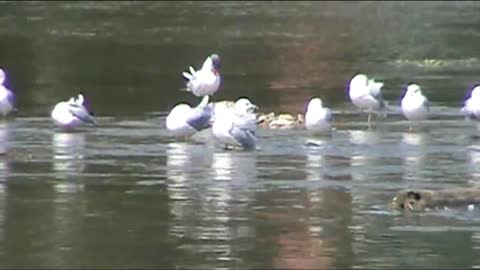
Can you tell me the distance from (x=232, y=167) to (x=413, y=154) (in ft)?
7.10

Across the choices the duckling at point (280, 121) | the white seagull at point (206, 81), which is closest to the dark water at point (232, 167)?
the duckling at point (280, 121)

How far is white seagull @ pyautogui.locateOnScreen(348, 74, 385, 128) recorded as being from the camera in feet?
68.3

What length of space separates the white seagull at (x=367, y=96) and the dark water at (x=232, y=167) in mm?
231

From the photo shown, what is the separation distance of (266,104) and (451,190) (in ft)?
31.5

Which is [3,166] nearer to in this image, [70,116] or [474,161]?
[70,116]

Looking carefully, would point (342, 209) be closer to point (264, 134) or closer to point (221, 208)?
point (221, 208)

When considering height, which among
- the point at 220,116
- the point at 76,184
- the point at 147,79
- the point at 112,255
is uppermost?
the point at 147,79

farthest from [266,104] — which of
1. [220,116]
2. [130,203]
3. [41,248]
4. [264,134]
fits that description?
[41,248]

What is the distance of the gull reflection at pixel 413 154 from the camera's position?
15.2 m

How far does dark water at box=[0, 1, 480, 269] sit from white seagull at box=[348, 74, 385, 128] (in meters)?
0.23

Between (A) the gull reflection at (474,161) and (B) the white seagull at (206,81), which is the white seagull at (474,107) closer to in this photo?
(A) the gull reflection at (474,161)

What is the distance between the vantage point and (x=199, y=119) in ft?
59.8

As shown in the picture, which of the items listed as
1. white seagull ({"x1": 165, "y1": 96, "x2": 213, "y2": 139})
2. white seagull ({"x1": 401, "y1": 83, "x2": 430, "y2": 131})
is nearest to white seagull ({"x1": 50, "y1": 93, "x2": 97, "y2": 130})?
white seagull ({"x1": 165, "y1": 96, "x2": 213, "y2": 139})

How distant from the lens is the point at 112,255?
36.3 feet
